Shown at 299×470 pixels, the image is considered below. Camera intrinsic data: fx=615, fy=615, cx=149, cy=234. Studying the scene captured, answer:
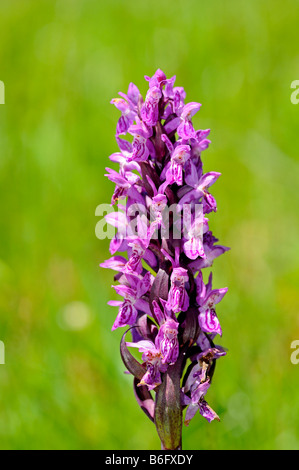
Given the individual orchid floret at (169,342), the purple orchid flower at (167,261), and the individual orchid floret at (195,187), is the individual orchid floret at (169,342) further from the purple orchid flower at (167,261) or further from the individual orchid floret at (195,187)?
the individual orchid floret at (195,187)

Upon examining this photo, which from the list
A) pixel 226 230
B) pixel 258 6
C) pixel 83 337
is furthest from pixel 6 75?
pixel 83 337

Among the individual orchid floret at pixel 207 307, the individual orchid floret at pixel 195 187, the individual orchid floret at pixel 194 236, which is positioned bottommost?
the individual orchid floret at pixel 207 307

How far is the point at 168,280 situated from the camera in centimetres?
168

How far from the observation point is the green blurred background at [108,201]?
263 cm

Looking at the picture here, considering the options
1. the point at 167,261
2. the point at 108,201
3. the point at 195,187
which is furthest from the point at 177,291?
the point at 108,201

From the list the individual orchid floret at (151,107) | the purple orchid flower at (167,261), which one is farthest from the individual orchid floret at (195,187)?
the individual orchid floret at (151,107)

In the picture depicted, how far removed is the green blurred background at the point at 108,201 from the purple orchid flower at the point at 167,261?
2.52 feet

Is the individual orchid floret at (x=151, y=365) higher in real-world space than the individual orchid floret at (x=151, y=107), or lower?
lower

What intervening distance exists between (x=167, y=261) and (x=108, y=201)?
104 inches

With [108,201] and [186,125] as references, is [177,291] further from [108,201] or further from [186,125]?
[108,201]

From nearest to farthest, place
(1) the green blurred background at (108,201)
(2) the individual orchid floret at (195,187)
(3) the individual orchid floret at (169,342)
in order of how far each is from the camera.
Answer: (3) the individual orchid floret at (169,342), (2) the individual orchid floret at (195,187), (1) the green blurred background at (108,201)

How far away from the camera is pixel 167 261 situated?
5.69 feet

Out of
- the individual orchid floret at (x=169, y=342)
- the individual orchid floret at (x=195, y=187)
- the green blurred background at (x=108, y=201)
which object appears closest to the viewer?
the individual orchid floret at (x=169, y=342)
